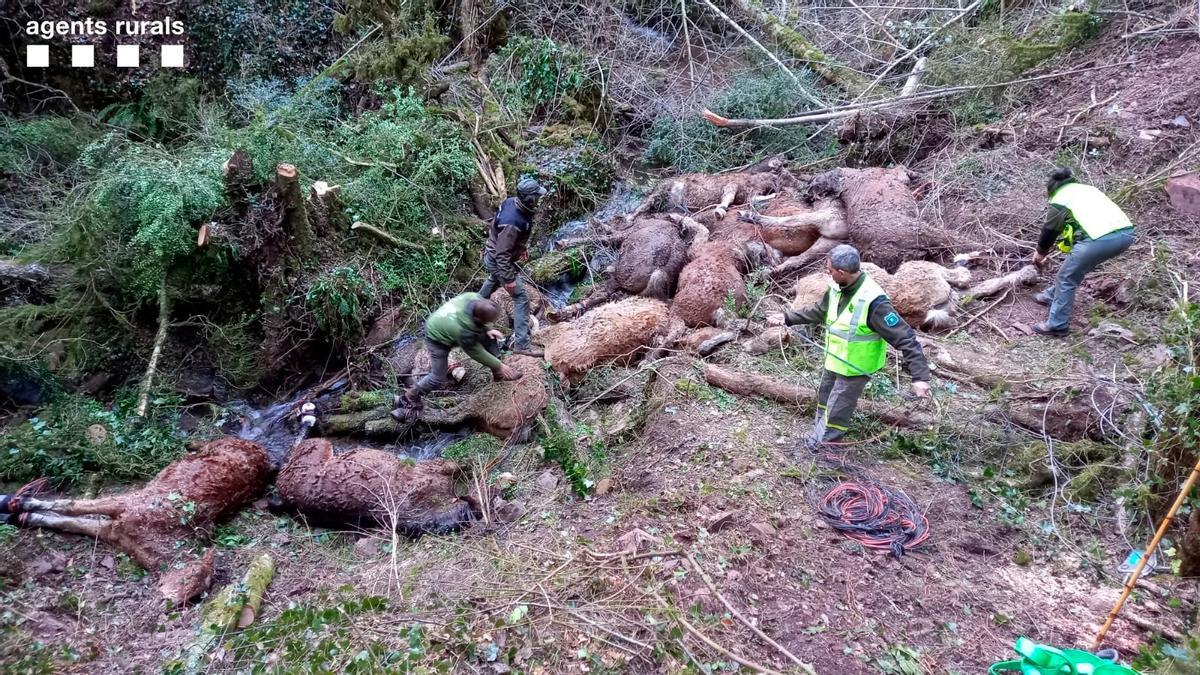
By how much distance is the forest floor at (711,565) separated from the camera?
3012 mm

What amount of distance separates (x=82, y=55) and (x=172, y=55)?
44.2 inches

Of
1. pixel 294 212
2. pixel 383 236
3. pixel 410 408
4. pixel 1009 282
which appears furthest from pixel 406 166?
pixel 1009 282

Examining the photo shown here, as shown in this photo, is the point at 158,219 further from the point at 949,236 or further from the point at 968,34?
the point at 968,34

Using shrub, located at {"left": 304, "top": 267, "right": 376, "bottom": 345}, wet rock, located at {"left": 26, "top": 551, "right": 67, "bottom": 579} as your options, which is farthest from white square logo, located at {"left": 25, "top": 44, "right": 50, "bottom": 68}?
wet rock, located at {"left": 26, "top": 551, "right": 67, "bottom": 579}

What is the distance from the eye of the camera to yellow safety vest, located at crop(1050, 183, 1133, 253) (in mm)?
4711

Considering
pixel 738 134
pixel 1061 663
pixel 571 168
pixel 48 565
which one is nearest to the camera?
pixel 1061 663

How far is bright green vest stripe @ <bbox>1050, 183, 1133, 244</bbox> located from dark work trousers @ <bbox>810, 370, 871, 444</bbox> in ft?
7.73

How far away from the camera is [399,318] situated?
6590 millimetres

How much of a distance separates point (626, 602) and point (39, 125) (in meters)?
9.31

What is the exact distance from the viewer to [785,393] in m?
4.86

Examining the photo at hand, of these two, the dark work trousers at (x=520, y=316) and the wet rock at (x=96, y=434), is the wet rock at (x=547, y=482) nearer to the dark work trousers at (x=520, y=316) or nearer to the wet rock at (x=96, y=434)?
the dark work trousers at (x=520, y=316)

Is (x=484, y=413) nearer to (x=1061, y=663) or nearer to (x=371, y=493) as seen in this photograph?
(x=371, y=493)

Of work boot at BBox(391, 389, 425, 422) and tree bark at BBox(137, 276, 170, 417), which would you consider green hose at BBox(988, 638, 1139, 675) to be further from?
tree bark at BBox(137, 276, 170, 417)

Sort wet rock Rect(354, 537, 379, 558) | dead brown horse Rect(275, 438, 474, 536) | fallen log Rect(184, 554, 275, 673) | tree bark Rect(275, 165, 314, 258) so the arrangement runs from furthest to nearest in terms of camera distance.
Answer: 1. tree bark Rect(275, 165, 314, 258)
2. dead brown horse Rect(275, 438, 474, 536)
3. wet rock Rect(354, 537, 379, 558)
4. fallen log Rect(184, 554, 275, 673)
